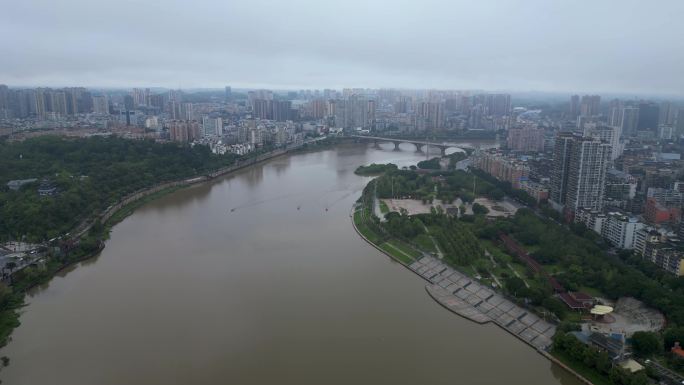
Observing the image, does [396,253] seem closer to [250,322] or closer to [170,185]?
[250,322]

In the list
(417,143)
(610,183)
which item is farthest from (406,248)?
(417,143)

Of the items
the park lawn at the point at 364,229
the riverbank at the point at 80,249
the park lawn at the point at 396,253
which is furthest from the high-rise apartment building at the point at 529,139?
the park lawn at the point at 396,253

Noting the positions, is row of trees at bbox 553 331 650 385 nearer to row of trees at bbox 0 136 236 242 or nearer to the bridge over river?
row of trees at bbox 0 136 236 242

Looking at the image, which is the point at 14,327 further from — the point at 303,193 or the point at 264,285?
the point at 303,193

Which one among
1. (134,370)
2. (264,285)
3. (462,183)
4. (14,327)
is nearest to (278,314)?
(264,285)

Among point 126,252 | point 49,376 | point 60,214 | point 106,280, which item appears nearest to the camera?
point 49,376

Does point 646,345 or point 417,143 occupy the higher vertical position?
point 417,143

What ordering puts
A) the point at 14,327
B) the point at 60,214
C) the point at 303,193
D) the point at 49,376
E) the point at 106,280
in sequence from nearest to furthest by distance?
the point at 49,376 < the point at 14,327 < the point at 106,280 < the point at 60,214 < the point at 303,193
